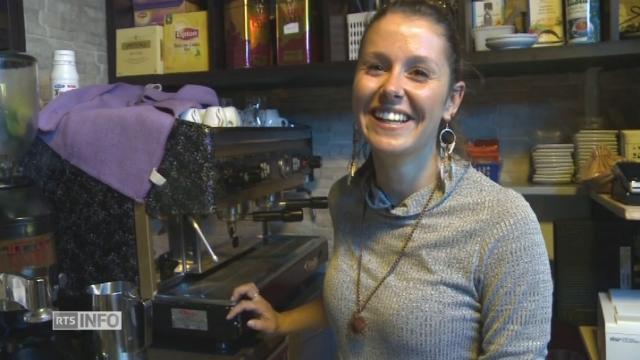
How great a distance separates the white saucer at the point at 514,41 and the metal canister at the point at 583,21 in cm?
10

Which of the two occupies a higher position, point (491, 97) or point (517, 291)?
point (491, 97)

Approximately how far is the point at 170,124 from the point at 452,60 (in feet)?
2.07

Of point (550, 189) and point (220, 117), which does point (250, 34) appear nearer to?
point (220, 117)

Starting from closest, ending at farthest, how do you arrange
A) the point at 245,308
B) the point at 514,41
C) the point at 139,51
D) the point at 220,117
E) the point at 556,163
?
the point at 245,308, the point at 220,117, the point at 514,41, the point at 556,163, the point at 139,51

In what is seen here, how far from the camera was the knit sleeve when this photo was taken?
2.83 ft

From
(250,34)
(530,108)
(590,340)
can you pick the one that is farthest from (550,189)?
(250,34)

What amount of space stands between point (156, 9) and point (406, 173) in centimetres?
137

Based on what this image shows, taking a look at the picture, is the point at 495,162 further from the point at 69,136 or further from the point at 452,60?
the point at 69,136

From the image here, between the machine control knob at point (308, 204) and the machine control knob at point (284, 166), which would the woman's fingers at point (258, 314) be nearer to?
the machine control knob at point (308, 204)

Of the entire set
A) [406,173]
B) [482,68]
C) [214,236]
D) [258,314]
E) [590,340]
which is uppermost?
[482,68]

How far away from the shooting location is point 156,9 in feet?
6.49

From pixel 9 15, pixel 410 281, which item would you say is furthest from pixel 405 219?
pixel 9 15

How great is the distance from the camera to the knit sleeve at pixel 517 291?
0.86 metres

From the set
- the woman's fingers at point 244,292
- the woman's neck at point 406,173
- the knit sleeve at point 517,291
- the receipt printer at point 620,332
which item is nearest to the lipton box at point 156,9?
the woman's fingers at point 244,292
